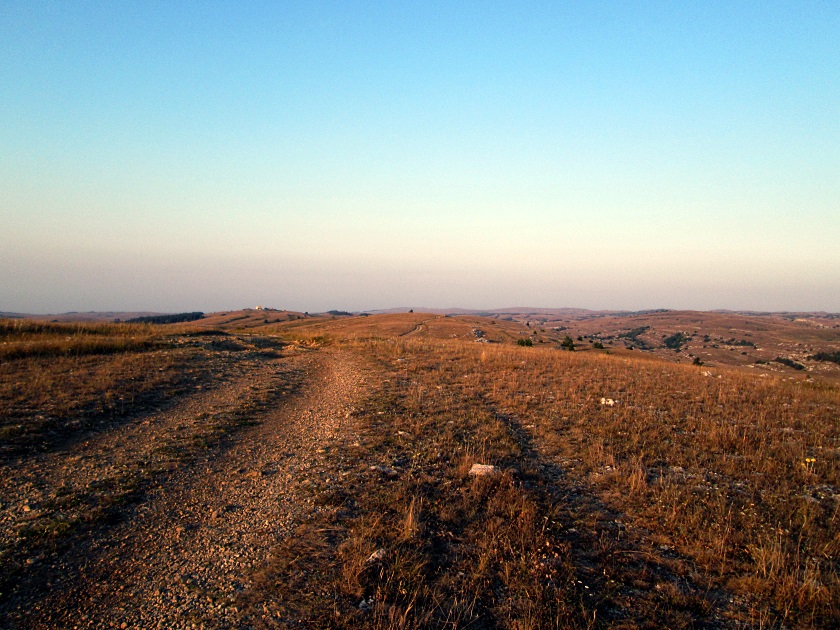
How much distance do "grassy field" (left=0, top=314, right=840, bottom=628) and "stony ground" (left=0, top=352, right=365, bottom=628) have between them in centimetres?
50

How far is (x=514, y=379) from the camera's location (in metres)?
16.8

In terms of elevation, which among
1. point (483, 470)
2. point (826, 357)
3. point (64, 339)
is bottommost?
point (826, 357)

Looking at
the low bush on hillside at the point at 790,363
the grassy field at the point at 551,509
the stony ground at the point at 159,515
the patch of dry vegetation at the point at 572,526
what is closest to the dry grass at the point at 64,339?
the grassy field at the point at 551,509

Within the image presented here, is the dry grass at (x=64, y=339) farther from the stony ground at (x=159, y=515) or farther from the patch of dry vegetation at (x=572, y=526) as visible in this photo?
the patch of dry vegetation at (x=572, y=526)

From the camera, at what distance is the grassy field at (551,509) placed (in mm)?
4102

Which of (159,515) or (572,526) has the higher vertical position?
(159,515)

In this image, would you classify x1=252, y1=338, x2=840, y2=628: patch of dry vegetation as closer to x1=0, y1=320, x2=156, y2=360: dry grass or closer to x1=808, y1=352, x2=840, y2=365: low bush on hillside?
x1=0, y1=320, x2=156, y2=360: dry grass

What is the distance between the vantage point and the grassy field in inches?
161

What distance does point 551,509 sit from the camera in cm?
611

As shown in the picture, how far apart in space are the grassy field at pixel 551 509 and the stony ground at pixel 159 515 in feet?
1.63

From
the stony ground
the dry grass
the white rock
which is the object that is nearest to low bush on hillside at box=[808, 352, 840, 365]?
the white rock

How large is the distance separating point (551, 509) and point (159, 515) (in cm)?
554

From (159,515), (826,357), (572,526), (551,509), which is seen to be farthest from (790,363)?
(159,515)

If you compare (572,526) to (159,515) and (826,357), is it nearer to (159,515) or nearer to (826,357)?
(159,515)
